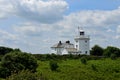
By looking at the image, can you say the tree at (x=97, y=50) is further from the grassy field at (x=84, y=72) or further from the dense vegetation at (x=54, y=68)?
the grassy field at (x=84, y=72)

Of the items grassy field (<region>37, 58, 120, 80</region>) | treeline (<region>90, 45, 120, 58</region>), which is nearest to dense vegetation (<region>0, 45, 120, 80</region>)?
grassy field (<region>37, 58, 120, 80</region>)

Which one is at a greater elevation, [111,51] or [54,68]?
[111,51]

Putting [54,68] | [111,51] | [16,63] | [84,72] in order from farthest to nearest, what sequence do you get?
[111,51]
[84,72]
[54,68]
[16,63]

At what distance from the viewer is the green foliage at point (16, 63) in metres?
51.5

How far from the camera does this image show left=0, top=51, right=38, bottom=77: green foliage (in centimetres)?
5152

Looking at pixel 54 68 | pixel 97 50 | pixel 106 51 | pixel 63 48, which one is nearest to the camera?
pixel 54 68

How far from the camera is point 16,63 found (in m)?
52.8

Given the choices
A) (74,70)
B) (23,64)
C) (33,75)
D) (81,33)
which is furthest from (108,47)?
(33,75)

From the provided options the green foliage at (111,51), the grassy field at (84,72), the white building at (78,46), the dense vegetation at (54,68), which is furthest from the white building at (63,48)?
the grassy field at (84,72)

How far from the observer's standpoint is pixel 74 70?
61.5 m

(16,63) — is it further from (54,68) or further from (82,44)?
(82,44)

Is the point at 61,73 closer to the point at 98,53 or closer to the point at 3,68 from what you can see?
the point at 3,68

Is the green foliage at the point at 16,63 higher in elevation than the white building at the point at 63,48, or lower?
lower

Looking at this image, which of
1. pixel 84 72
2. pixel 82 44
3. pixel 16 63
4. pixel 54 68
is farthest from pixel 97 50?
pixel 16 63
